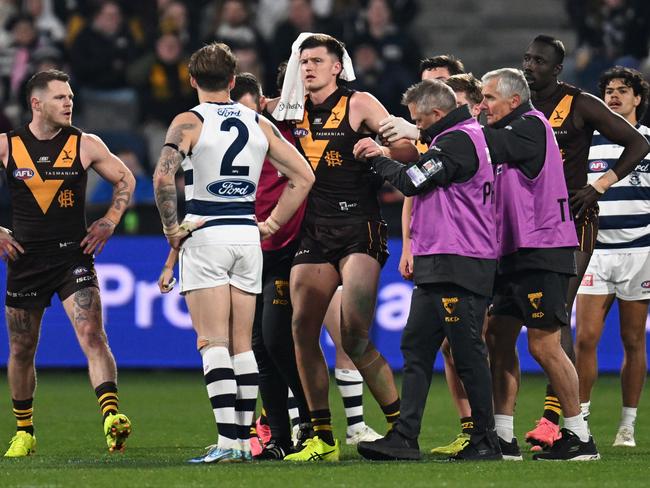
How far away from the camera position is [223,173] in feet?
24.3

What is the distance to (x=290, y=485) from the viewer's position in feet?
21.7

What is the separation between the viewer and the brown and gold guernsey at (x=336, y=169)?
8.26 meters

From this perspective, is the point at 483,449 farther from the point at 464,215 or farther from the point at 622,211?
the point at 622,211

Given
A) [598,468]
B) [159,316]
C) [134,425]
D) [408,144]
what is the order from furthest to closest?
[159,316]
[134,425]
[408,144]
[598,468]

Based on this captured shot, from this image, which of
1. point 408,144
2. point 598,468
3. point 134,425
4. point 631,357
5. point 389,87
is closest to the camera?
point 598,468

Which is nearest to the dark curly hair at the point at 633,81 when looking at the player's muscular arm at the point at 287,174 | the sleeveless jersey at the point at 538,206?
the sleeveless jersey at the point at 538,206

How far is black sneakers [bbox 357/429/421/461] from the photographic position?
24.6 feet

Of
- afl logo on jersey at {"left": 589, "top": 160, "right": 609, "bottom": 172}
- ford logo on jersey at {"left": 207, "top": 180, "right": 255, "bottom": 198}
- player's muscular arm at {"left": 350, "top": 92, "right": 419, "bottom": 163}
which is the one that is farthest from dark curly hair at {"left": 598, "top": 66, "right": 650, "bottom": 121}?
ford logo on jersey at {"left": 207, "top": 180, "right": 255, "bottom": 198}

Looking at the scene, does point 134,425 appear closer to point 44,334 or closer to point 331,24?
point 44,334

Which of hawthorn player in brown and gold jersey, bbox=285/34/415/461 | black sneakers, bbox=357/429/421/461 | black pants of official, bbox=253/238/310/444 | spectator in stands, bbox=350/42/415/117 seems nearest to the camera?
black sneakers, bbox=357/429/421/461

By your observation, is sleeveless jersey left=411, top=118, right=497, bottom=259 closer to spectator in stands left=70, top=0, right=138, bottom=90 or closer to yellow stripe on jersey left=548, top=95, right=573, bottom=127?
yellow stripe on jersey left=548, top=95, right=573, bottom=127

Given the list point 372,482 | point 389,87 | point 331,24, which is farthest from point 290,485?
point 331,24

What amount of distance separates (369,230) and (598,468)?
1.94 m

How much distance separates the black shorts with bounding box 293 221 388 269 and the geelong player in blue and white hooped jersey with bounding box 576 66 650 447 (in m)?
1.74
